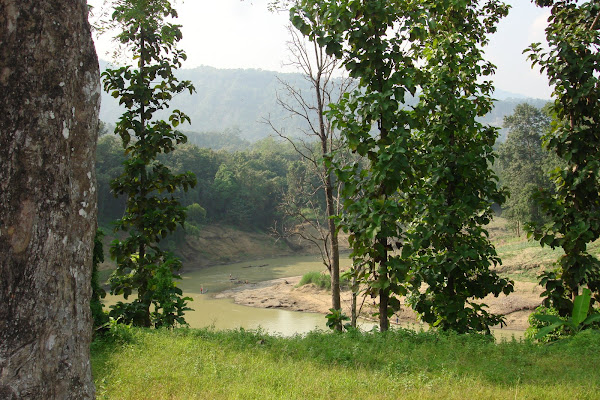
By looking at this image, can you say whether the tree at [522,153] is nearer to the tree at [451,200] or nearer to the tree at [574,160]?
the tree at [574,160]

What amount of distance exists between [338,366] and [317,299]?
1959 centimetres

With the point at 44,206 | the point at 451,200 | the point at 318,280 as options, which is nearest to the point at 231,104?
the point at 318,280

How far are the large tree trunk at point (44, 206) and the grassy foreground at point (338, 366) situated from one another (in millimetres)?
1735

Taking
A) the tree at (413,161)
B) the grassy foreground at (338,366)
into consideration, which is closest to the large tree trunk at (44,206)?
the grassy foreground at (338,366)

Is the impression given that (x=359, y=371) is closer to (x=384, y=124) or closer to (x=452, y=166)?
(x=384, y=124)

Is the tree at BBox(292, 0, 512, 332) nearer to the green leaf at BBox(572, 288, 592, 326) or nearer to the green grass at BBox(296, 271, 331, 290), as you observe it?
the green leaf at BBox(572, 288, 592, 326)

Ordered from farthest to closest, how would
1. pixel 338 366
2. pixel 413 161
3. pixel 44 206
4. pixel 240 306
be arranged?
Result: pixel 240 306 → pixel 413 161 → pixel 338 366 → pixel 44 206

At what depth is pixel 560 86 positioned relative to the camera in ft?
20.0

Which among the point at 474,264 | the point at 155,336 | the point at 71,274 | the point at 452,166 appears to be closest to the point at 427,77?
the point at 452,166

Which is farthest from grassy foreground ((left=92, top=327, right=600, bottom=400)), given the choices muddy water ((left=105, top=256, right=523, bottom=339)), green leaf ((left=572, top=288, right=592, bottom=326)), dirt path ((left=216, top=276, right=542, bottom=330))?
dirt path ((left=216, top=276, right=542, bottom=330))

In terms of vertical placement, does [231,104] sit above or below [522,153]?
above

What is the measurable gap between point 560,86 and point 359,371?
4.41m

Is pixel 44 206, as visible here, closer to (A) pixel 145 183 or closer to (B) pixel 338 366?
(B) pixel 338 366

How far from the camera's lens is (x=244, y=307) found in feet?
74.5
